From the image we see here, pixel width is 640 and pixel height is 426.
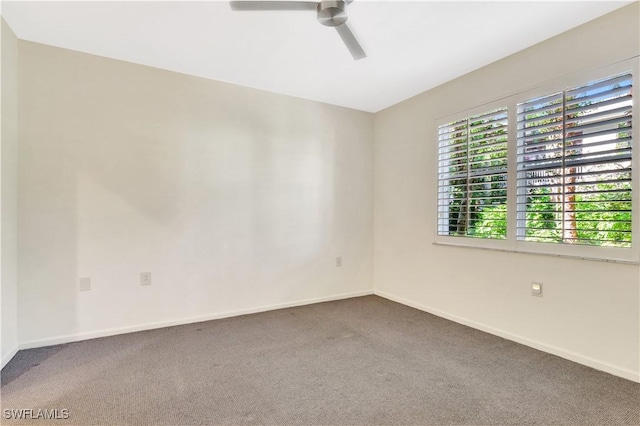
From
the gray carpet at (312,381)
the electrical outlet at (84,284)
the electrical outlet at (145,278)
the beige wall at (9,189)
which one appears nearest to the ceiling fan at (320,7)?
the beige wall at (9,189)

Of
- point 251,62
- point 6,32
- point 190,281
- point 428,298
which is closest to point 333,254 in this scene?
point 428,298

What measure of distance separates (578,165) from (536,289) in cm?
100

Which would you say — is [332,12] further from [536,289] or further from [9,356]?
[9,356]

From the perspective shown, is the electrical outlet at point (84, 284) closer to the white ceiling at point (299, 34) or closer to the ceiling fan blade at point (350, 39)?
the white ceiling at point (299, 34)

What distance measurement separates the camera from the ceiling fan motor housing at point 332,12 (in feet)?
5.58

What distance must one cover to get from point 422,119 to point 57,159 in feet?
11.6

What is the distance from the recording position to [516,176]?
8.62 feet

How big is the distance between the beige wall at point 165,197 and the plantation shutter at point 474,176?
124 cm

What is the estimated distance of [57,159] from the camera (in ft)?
8.41

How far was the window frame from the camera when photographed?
2002 mm

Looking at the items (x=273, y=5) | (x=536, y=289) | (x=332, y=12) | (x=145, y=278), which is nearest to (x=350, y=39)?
(x=332, y=12)

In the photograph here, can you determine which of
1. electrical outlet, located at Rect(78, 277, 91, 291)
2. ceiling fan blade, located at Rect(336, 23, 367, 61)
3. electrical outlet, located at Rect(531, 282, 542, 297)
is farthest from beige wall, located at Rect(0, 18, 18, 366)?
electrical outlet, located at Rect(531, 282, 542, 297)

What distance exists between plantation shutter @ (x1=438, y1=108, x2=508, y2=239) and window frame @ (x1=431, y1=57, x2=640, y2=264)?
0.18ft

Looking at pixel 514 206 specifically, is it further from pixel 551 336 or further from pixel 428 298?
pixel 428 298
